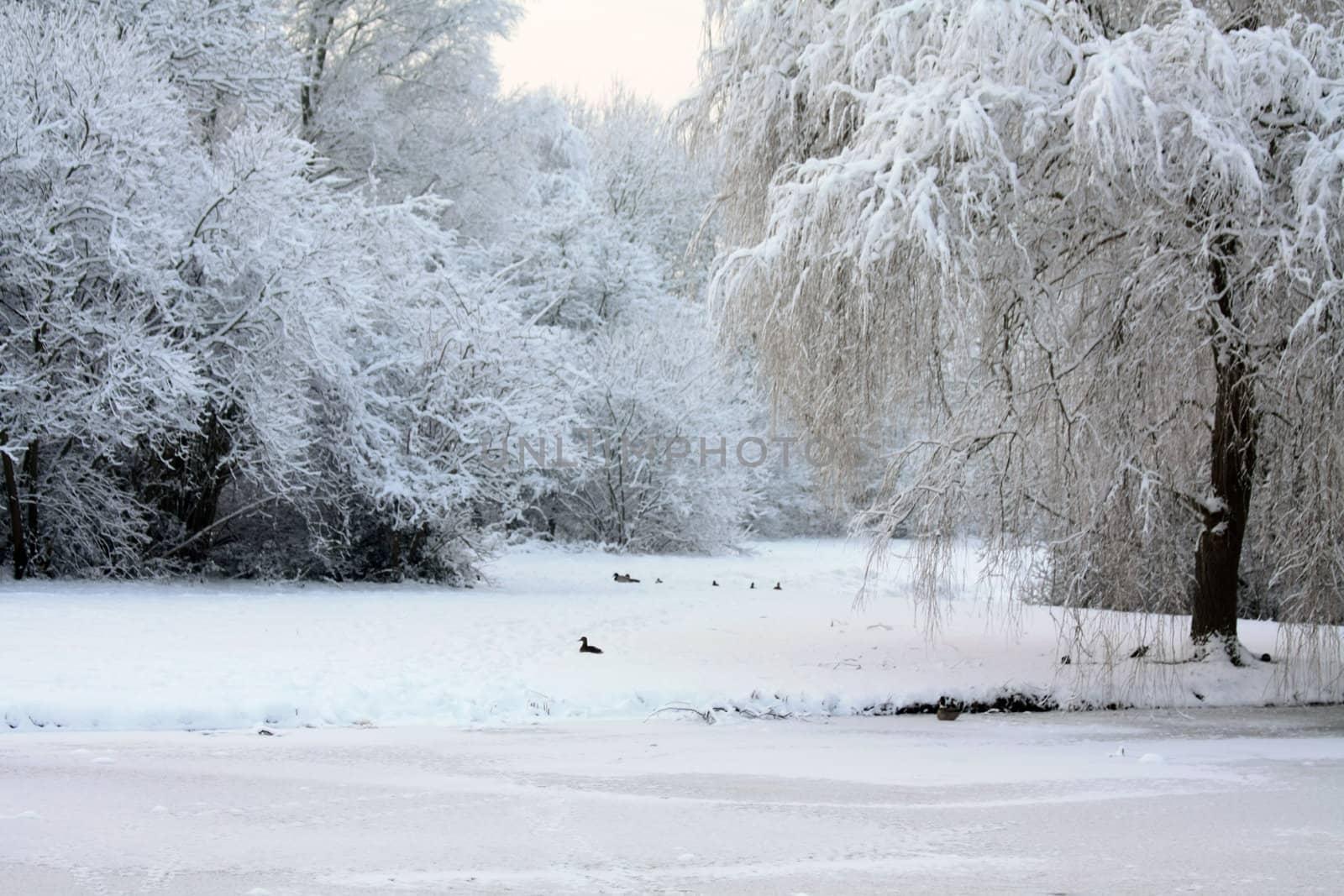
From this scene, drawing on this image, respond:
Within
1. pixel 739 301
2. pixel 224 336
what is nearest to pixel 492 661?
pixel 739 301

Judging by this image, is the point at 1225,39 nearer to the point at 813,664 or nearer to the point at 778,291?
the point at 778,291

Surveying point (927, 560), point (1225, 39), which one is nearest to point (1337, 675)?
point (927, 560)

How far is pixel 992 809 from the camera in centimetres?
547

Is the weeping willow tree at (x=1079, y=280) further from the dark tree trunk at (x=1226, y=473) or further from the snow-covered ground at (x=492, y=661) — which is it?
the snow-covered ground at (x=492, y=661)

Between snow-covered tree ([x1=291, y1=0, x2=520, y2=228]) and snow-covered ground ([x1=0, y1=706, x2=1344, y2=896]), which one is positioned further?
snow-covered tree ([x1=291, y1=0, x2=520, y2=228])

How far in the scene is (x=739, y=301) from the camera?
867 cm

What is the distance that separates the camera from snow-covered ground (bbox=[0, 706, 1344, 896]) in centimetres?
424

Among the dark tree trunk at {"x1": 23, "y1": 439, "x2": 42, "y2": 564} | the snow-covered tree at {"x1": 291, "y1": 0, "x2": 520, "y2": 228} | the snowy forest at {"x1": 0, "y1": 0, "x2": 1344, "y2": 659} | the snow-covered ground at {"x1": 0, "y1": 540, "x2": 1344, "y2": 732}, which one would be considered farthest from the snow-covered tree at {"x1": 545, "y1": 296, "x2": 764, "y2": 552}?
A: the dark tree trunk at {"x1": 23, "y1": 439, "x2": 42, "y2": 564}

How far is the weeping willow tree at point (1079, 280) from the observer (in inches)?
295

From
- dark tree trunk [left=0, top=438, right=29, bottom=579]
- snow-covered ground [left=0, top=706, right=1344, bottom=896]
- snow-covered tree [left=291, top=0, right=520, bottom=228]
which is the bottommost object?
snow-covered ground [left=0, top=706, right=1344, bottom=896]

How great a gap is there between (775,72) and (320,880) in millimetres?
7144

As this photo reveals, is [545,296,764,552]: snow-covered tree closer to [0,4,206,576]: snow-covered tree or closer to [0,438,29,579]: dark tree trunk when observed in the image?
[0,4,206,576]: snow-covered tree

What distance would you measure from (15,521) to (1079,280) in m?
10.4

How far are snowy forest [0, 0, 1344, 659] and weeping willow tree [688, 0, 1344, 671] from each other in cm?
3
